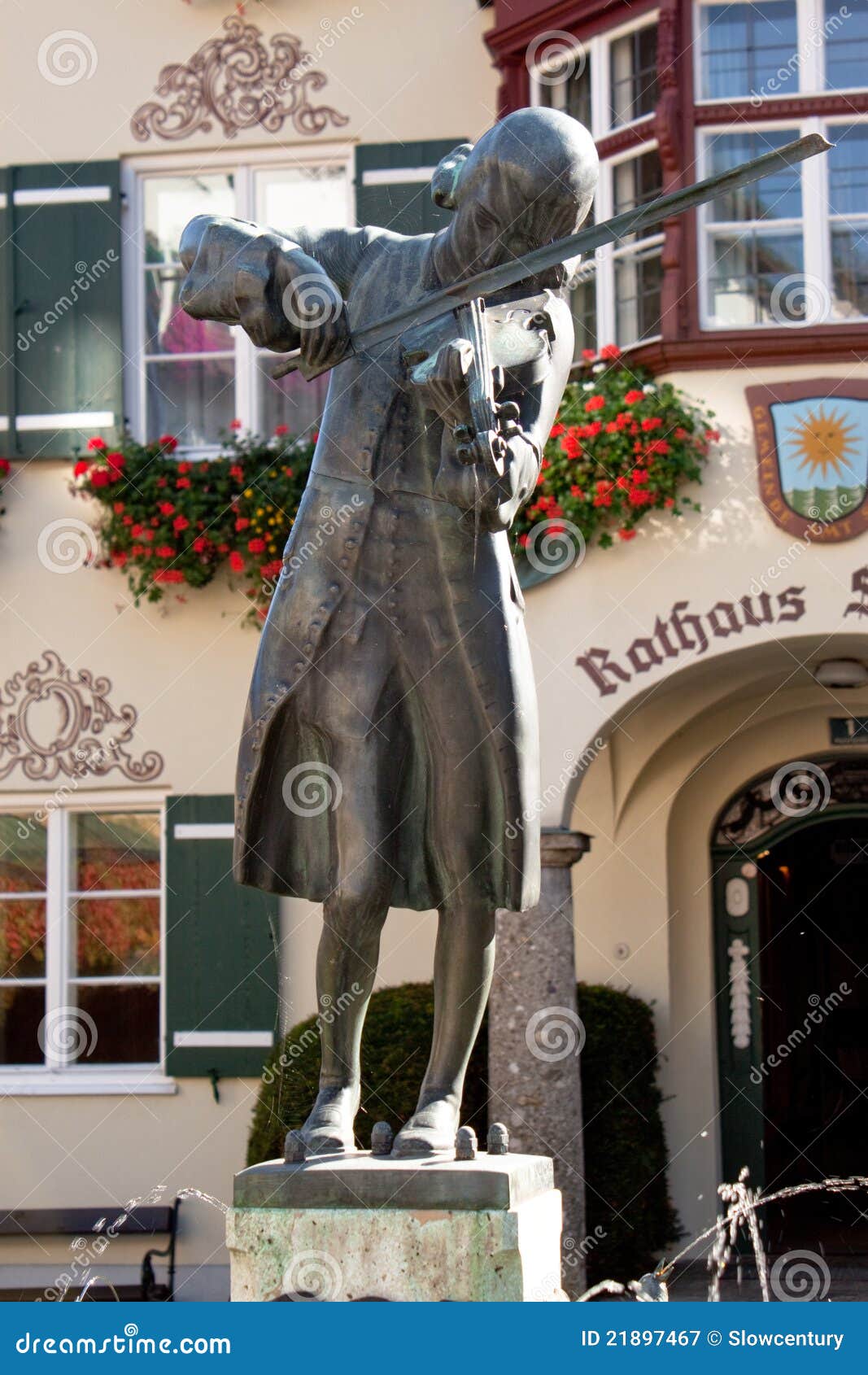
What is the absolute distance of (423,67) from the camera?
11727mm

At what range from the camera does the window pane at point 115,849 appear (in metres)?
11.5

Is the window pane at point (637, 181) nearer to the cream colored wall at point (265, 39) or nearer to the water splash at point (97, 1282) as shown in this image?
the cream colored wall at point (265, 39)

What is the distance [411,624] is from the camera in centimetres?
423

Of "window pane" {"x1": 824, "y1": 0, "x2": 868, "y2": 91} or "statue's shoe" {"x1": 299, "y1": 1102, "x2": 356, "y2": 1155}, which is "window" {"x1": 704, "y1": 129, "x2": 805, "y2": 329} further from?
"statue's shoe" {"x1": 299, "y1": 1102, "x2": 356, "y2": 1155}

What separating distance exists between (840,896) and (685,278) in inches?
241

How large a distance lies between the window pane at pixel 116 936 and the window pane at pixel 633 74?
4.79 meters

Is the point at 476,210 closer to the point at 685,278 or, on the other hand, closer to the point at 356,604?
the point at 356,604

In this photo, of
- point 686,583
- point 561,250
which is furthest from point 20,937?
point 561,250

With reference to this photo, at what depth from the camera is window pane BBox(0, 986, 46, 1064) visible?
38.2ft

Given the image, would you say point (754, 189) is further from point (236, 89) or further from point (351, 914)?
point (351, 914)

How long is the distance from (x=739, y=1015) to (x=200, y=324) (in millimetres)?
4881

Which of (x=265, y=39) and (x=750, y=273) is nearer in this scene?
(x=750, y=273)

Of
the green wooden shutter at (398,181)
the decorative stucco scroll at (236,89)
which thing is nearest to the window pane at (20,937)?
the green wooden shutter at (398,181)
